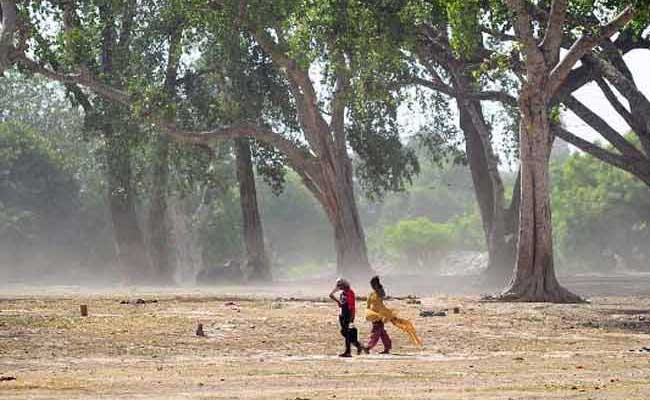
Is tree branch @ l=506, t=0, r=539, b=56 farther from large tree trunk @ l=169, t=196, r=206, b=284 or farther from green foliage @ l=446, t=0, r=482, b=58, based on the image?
large tree trunk @ l=169, t=196, r=206, b=284

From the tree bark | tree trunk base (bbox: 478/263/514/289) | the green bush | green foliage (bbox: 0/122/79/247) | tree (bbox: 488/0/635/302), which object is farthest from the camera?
the green bush

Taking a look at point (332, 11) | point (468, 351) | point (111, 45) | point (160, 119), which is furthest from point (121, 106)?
point (468, 351)

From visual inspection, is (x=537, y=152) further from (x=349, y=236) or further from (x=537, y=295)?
(x=349, y=236)

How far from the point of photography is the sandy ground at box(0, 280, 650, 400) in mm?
13836

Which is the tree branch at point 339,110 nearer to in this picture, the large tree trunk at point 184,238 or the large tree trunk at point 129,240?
the large tree trunk at point 129,240

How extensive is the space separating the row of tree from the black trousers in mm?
11467

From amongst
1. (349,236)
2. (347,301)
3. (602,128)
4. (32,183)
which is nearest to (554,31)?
(602,128)

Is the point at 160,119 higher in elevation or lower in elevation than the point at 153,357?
higher

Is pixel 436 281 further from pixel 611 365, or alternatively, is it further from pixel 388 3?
pixel 611 365

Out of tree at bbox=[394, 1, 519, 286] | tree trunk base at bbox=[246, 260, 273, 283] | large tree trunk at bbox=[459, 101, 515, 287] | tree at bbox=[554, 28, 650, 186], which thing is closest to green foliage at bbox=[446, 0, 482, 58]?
tree at bbox=[394, 1, 519, 286]

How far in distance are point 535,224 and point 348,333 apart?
44.2ft

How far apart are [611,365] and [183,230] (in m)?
60.1

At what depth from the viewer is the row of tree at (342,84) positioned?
104ft

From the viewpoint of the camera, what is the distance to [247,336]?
22.2 meters
